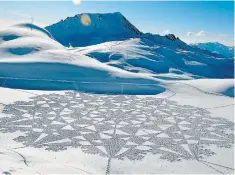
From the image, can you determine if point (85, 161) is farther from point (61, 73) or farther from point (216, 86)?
point (216, 86)

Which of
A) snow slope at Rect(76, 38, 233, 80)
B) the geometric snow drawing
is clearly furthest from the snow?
snow slope at Rect(76, 38, 233, 80)

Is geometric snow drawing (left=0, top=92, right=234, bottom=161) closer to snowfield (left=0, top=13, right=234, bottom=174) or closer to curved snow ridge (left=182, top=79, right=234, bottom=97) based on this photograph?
snowfield (left=0, top=13, right=234, bottom=174)

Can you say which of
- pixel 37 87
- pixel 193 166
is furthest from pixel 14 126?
pixel 37 87

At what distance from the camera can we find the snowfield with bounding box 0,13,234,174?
52.6 ft

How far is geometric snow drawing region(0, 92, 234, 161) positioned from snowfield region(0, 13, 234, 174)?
6 centimetres

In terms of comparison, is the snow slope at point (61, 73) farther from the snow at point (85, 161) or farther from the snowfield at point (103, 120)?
the snow at point (85, 161)

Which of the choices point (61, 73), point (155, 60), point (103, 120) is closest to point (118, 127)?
point (103, 120)

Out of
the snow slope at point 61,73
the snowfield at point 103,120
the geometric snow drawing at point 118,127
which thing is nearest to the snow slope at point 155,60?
the snow slope at point 61,73

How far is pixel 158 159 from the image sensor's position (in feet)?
55.4

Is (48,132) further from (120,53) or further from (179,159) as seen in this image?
(120,53)

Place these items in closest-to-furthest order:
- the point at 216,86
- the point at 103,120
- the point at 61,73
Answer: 1. the point at 103,120
2. the point at 216,86
3. the point at 61,73

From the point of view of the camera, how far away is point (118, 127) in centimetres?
2208

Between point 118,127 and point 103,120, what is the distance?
6.28 feet

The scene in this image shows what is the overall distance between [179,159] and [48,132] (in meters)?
8.33
